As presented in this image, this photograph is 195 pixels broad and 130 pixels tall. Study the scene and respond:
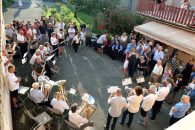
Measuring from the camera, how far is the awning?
11.9m

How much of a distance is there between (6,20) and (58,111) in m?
14.1

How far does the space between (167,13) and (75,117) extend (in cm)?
986

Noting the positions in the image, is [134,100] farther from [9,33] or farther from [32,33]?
[9,33]

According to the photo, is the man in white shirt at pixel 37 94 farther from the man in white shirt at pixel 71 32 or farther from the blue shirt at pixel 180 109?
the man in white shirt at pixel 71 32

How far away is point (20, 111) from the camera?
862 cm

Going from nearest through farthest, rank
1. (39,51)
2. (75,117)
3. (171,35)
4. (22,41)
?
(75,117), (39,51), (22,41), (171,35)

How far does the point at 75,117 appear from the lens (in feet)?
23.2

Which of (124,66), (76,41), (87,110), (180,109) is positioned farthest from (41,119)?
(76,41)

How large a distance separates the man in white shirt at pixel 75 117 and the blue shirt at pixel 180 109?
304 cm

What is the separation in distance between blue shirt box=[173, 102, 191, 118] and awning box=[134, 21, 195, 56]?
14.3 ft

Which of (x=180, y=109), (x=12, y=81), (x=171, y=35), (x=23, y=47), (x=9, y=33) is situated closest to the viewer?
(x=180, y=109)

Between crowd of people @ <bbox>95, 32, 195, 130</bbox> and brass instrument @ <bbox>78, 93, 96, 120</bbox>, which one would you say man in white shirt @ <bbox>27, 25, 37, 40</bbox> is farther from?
brass instrument @ <bbox>78, 93, 96, 120</bbox>

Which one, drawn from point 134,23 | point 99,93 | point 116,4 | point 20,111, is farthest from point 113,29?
point 20,111

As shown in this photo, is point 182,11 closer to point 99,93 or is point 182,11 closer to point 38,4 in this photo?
point 99,93
